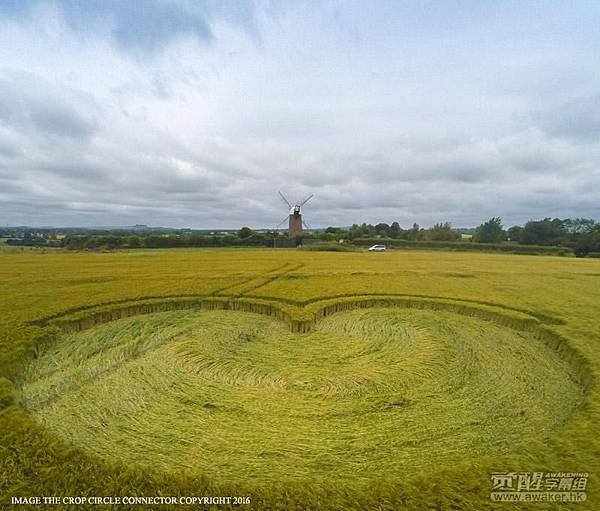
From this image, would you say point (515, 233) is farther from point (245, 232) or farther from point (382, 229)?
point (245, 232)

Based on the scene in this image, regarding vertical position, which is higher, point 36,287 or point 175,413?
point 36,287

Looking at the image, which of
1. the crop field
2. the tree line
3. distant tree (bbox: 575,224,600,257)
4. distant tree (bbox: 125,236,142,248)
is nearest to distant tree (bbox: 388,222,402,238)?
the tree line

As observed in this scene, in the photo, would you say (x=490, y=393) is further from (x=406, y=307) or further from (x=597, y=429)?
(x=406, y=307)

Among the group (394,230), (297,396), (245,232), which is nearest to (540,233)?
(394,230)

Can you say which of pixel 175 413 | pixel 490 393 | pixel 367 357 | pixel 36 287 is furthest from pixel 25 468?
pixel 36 287

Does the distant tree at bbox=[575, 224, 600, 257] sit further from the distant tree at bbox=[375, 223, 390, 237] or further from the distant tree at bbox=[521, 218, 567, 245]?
the distant tree at bbox=[375, 223, 390, 237]

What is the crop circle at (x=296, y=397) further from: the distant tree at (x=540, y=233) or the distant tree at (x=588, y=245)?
the distant tree at (x=540, y=233)

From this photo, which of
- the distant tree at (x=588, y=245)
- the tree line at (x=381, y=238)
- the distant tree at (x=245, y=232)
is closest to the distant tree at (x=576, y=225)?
the tree line at (x=381, y=238)
